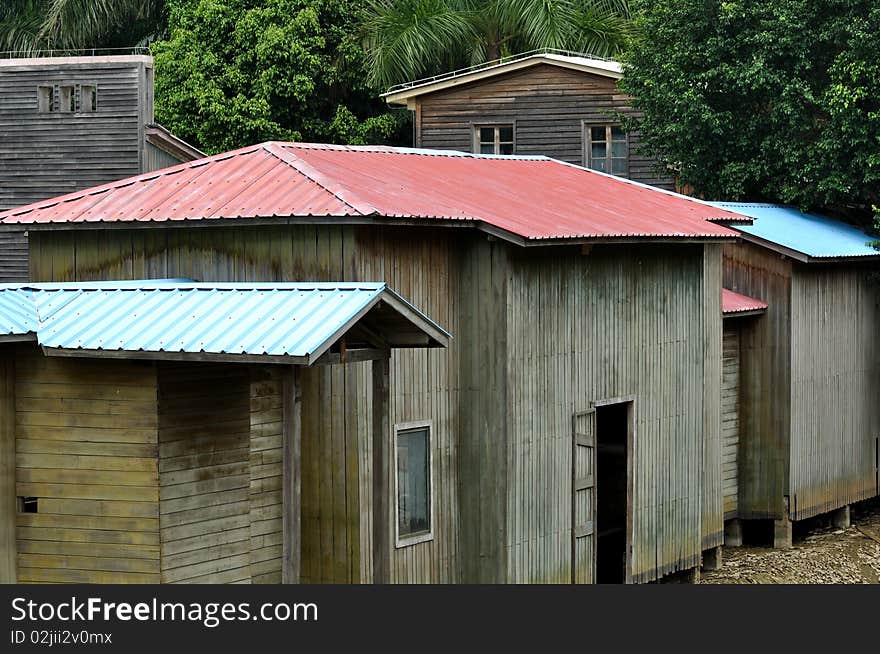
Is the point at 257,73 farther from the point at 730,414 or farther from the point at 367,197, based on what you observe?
the point at 367,197

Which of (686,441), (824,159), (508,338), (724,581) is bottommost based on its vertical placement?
(724,581)

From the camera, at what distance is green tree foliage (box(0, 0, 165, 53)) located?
4344cm

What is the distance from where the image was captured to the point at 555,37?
38281 mm

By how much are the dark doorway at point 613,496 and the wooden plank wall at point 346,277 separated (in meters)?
2.70

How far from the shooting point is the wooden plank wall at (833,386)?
67.3 feet

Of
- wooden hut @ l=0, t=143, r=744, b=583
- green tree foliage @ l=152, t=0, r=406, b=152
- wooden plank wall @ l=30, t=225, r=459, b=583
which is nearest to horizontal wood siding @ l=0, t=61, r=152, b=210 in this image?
green tree foliage @ l=152, t=0, r=406, b=152

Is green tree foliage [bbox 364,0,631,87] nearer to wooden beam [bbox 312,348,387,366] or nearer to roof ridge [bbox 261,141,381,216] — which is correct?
roof ridge [bbox 261,141,381,216]

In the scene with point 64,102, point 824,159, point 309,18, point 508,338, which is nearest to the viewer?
point 508,338

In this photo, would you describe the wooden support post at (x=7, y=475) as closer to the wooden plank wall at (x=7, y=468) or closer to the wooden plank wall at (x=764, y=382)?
the wooden plank wall at (x=7, y=468)

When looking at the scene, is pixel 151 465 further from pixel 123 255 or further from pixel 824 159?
pixel 824 159

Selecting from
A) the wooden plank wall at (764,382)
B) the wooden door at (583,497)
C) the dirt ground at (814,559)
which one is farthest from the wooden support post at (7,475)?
the wooden plank wall at (764,382)

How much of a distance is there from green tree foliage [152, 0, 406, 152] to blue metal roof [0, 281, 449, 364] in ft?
76.2

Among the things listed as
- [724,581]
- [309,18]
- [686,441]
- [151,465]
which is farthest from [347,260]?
[309,18]
